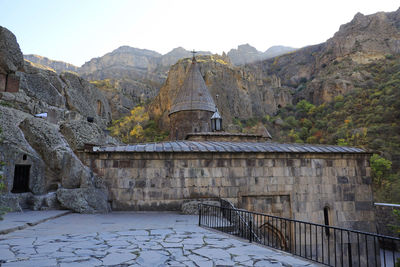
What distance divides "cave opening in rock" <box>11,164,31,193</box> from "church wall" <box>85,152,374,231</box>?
200cm

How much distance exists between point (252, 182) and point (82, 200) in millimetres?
5419

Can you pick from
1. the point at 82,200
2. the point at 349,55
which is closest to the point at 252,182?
the point at 82,200

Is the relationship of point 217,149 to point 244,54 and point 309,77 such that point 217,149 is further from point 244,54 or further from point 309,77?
point 244,54

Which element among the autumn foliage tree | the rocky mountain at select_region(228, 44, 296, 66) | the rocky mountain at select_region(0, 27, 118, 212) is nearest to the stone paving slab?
the rocky mountain at select_region(0, 27, 118, 212)

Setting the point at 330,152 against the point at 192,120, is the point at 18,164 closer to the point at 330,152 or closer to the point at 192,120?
the point at 330,152

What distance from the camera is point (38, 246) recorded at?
12.9 ft

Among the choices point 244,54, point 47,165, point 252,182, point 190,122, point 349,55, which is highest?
point 244,54

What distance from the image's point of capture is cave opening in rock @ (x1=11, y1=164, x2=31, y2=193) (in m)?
7.98

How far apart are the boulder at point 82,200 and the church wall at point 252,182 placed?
546mm

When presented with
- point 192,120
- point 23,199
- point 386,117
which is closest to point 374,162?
point 386,117

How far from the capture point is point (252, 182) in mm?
8836

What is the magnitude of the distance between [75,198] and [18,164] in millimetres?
2352

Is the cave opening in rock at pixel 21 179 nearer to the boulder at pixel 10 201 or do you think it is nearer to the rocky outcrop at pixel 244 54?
the boulder at pixel 10 201

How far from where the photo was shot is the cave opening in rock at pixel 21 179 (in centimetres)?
798
